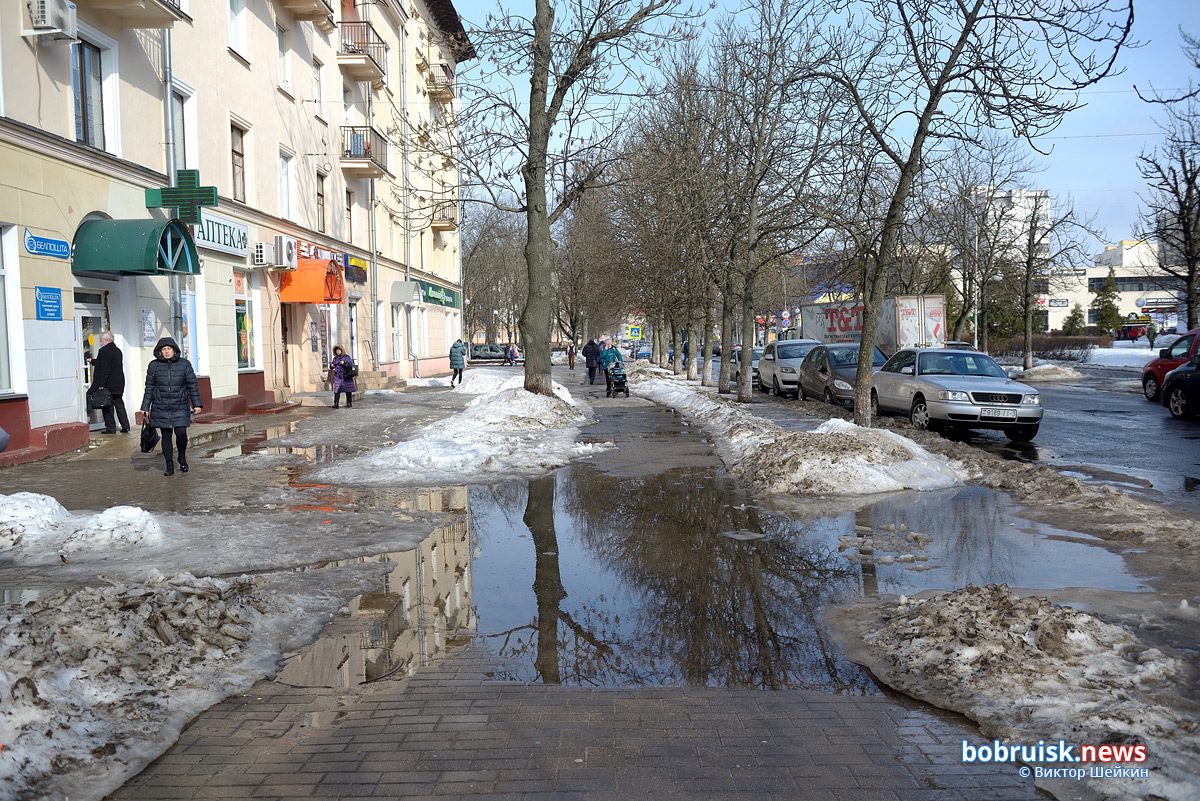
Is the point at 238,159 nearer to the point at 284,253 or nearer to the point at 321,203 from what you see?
the point at 284,253

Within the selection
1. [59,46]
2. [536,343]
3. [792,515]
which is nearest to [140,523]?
[792,515]

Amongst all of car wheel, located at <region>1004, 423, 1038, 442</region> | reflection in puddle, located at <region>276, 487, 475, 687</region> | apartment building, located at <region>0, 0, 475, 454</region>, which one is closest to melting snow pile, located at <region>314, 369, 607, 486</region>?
reflection in puddle, located at <region>276, 487, 475, 687</region>

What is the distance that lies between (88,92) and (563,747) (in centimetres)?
1455

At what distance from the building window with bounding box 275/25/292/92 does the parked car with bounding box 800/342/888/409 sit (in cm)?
1532

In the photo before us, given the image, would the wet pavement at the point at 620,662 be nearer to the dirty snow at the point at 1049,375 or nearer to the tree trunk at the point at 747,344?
the tree trunk at the point at 747,344

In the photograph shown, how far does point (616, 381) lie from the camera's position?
25703 mm

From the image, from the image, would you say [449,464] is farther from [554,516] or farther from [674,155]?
[674,155]

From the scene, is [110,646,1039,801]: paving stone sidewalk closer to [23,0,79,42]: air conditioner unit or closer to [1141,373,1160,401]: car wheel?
[23,0,79,42]: air conditioner unit

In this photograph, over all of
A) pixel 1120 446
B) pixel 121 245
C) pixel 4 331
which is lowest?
pixel 1120 446

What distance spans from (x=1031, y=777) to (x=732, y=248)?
825 inches

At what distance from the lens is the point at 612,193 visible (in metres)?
27.4

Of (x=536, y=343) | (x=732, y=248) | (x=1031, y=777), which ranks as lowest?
(x=1031, y=777)

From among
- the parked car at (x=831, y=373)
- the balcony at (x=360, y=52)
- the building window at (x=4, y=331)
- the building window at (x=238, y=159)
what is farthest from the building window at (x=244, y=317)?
the parked car at (x=831, y=373)

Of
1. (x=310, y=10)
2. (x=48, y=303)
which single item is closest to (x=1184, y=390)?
(x=48, y=303)
